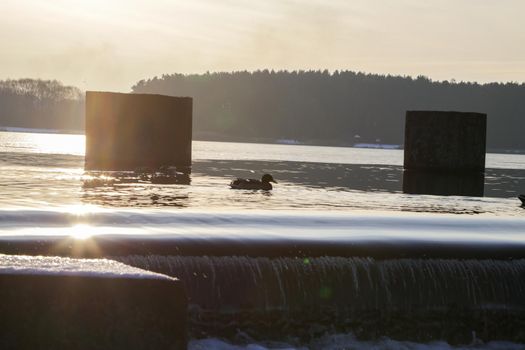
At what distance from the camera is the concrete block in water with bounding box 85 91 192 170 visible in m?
38.4

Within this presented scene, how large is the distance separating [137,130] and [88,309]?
1298 inches

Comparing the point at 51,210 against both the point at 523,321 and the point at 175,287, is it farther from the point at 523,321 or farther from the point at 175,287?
the point at 175,287

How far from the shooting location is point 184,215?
1531 centimetres

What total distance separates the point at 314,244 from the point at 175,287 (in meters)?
5.83

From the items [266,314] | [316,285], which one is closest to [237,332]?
[266,314]

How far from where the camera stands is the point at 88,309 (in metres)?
5.83

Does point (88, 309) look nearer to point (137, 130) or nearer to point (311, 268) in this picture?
point (311, 268)

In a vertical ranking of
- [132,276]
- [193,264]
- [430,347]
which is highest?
Answer: [132,276]

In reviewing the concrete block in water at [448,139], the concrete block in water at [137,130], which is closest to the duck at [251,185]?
the concrete block in water at [137,130]

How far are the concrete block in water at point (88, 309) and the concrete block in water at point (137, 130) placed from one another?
31.9m

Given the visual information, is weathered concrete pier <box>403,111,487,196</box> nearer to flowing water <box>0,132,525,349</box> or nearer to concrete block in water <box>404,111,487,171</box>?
concrete block in water <box>404,111,487,171</box>

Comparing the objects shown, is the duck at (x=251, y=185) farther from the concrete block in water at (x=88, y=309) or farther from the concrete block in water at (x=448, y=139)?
the concrete block in water at (x=88, y=309)

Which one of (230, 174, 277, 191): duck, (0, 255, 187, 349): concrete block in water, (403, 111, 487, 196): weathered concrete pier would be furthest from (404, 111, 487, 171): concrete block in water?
(0, 255, 187, 349): concrete block in water

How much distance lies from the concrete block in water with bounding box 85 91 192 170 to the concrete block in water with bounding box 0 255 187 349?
31.9 metres
